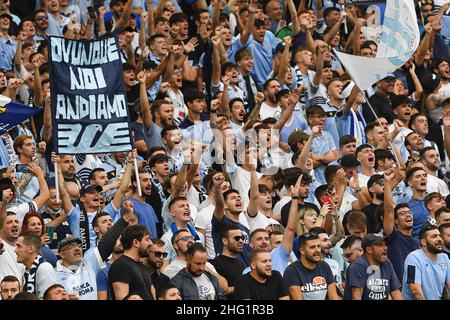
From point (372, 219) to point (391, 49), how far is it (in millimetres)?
2083

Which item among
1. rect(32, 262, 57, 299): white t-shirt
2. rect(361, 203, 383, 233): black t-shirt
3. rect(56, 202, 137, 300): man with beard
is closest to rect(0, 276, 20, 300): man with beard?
rect(32, 262, 57, 299): white t-shirt

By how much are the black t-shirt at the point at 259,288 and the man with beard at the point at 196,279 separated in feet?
0.64

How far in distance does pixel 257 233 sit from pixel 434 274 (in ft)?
5.27

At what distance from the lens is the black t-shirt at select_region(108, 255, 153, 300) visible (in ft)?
45.1

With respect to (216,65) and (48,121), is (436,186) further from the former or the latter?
(48,121)

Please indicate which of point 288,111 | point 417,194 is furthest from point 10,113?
A: point 417,194

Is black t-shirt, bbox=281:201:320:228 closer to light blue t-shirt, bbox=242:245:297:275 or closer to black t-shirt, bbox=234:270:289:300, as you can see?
light blue t-shirt, bbox=242:245:297:275

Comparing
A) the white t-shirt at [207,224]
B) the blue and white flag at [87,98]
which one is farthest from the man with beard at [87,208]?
the white t-shirt at [207,224]

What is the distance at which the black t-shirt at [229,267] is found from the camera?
14.9 meters

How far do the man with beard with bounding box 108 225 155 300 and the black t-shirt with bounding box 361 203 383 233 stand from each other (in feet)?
9.63

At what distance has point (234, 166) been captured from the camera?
1691 centimetres

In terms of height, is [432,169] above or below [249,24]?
below
